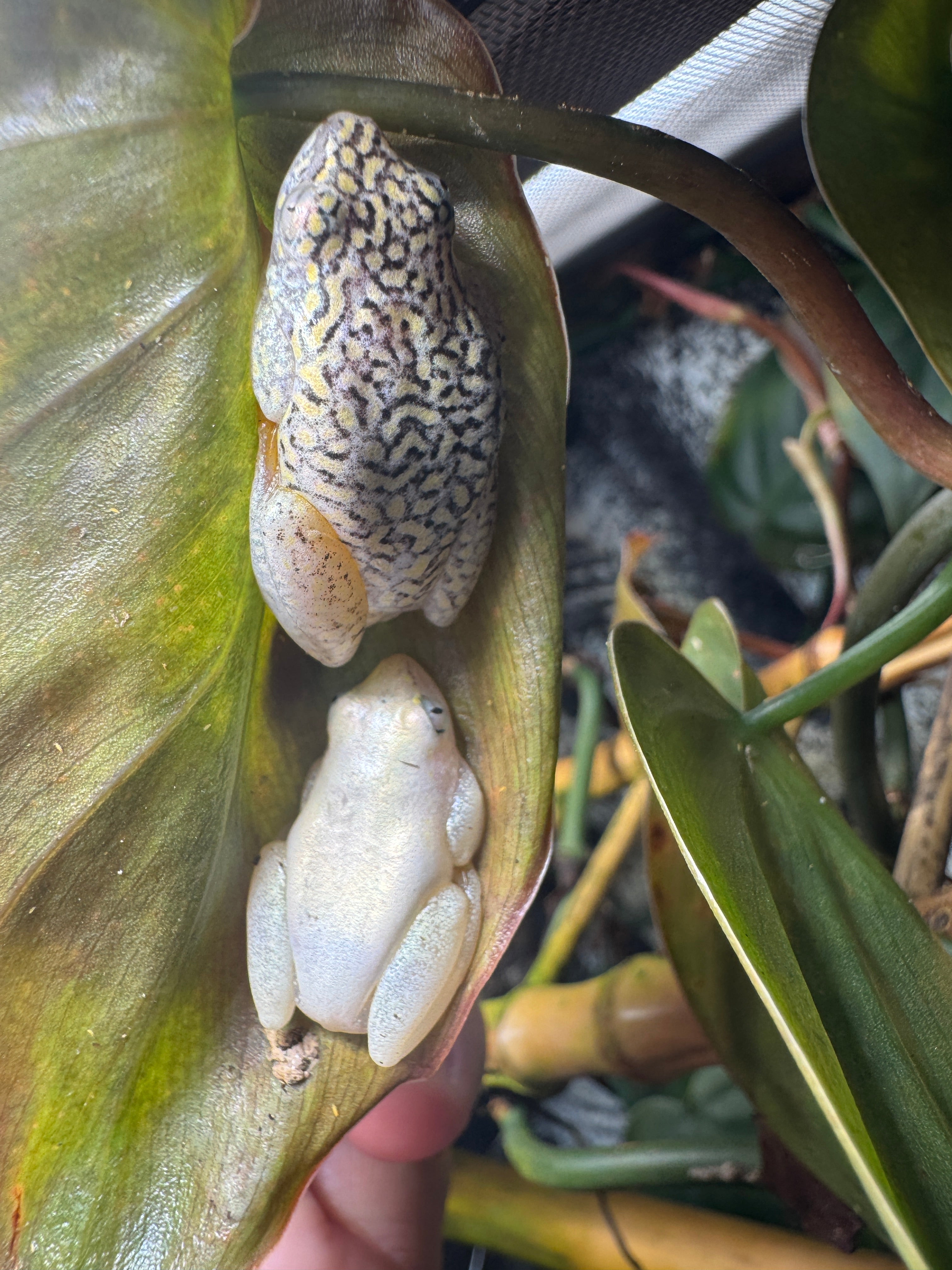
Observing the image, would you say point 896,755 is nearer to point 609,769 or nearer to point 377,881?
point 609,769

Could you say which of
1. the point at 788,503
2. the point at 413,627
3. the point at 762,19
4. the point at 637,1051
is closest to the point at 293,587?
the point at 413,627

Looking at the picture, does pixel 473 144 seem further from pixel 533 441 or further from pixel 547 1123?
pixel 547 1123

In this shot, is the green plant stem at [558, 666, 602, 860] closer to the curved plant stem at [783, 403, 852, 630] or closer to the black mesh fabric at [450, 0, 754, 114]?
the curved plant stem at [783, 403, 852, 630]

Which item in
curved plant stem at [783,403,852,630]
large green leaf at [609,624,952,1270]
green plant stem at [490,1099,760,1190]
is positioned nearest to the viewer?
large green leaf at [609,624,952,1270]

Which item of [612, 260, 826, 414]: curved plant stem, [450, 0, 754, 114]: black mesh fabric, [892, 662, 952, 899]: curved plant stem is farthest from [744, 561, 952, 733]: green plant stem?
[612, 260, 826, 414]: curved plant stem

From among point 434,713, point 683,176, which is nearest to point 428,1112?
point 434,713

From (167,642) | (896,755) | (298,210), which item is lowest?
(896,755)
